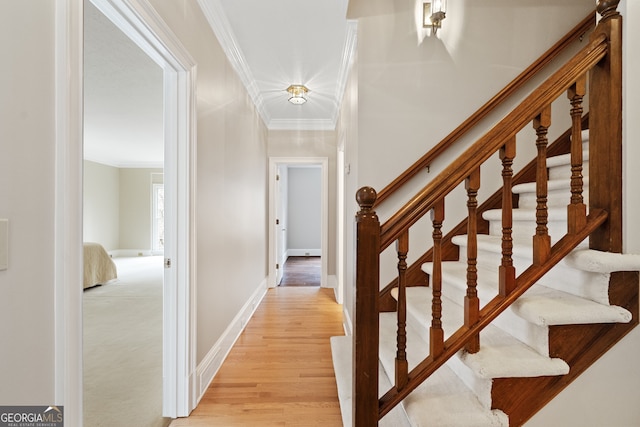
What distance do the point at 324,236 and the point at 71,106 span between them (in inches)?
151

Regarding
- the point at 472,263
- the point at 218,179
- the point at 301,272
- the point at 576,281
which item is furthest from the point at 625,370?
the point at 301,272

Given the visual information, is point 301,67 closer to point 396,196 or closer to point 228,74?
point 228,74

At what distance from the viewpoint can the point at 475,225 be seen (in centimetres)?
119

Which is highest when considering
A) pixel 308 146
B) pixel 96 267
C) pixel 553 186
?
pixel 308 146

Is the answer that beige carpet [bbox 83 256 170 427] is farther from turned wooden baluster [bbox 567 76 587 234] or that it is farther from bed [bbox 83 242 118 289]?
turned wooden baluster [bbox 567 76 587 234]

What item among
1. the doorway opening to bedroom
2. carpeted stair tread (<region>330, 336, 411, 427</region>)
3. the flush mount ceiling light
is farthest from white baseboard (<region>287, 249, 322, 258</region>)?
carpeted stair tread (<region>330, 336, 411, 427</region>)

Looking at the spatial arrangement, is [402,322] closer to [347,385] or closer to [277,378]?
[347,385]

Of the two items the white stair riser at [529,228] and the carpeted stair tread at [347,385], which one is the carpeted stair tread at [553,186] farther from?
the carpeted stair tread at [347,385]

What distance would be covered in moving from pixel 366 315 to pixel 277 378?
4.40 feet

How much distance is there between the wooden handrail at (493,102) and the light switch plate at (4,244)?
1.83 meters

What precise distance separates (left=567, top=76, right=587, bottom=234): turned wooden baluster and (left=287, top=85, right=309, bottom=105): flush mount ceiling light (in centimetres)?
270

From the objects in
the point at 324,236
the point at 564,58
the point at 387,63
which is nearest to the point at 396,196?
the point at 387,63

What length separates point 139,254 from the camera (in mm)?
7855

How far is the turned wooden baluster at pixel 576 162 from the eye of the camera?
47.7 inches
